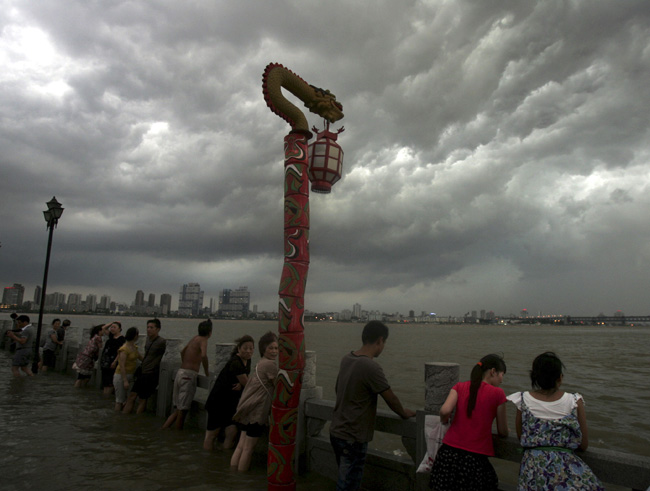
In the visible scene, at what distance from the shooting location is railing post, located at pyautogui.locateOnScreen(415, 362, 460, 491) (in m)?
4.02

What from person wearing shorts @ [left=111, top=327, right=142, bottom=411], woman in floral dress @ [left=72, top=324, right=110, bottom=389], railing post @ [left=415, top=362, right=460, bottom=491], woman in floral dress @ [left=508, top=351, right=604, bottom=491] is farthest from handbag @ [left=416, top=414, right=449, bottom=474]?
woman in floral dress @ [left=72, top=324, right=110, bottom=389]

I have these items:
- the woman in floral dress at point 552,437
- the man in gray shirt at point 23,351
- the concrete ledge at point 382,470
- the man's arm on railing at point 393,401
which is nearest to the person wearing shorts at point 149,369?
the concrete ledge at point 382,470

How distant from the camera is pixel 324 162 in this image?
4668 mm

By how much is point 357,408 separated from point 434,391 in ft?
2.96

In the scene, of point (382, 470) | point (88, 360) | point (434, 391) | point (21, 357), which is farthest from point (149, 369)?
point (21, 357)

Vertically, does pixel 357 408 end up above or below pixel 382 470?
above

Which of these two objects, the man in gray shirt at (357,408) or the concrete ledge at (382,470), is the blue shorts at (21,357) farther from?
the man in gray shirt at (357,408)

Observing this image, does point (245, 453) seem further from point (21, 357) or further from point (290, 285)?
point (21, 357)

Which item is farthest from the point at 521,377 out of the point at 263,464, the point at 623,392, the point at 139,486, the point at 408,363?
the point at 139,486

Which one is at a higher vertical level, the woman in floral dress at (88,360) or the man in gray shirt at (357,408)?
the man in gray shirt at (357,408)

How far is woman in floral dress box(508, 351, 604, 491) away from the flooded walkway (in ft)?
9.95

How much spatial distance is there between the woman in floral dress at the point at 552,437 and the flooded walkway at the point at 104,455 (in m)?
3.03

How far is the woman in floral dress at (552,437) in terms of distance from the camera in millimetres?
2807

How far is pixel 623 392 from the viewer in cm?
1845
